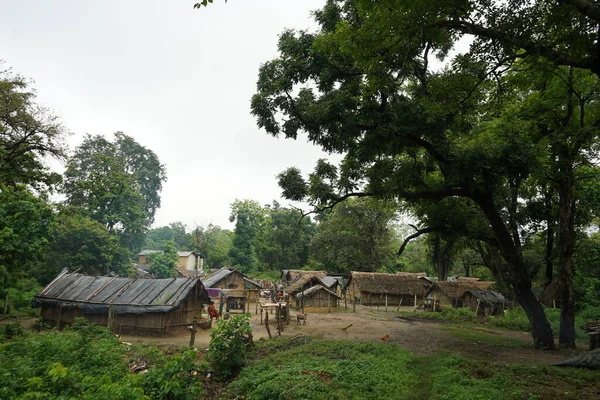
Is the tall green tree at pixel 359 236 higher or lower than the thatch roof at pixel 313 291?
higher

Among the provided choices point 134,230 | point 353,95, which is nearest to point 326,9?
point 353,95

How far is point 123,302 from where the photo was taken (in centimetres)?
1822

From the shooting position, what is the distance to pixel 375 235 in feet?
142

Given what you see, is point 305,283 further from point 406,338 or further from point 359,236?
point 406,338

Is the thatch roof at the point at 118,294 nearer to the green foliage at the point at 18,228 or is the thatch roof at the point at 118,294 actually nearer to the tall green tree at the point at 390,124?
the green foliage at the point at 18,228

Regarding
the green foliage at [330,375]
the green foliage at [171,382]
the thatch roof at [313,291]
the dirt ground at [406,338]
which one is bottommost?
the dirt ground at [406,338]

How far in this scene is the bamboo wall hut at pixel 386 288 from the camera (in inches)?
1419

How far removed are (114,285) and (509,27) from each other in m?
21.7

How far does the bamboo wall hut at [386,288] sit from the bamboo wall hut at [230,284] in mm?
10831

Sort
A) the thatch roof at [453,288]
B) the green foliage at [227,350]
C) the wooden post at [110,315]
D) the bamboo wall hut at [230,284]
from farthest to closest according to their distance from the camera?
1. the thatch roof at [453,288]
2. the bamboo wall hut at [230,284]
3. the wooden post at [110,315]
4. the green foliage at [227,350]

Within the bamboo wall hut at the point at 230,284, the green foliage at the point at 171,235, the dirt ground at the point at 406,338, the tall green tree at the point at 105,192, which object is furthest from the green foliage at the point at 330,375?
the green foliage at the point at 171,235

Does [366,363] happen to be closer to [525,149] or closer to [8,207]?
[525,149]

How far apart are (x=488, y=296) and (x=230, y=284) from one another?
2449 centimetres

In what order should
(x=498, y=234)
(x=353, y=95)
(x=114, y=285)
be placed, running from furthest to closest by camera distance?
(x=114, y=285) → (x=498, y=234) → (x=353, y=95)
